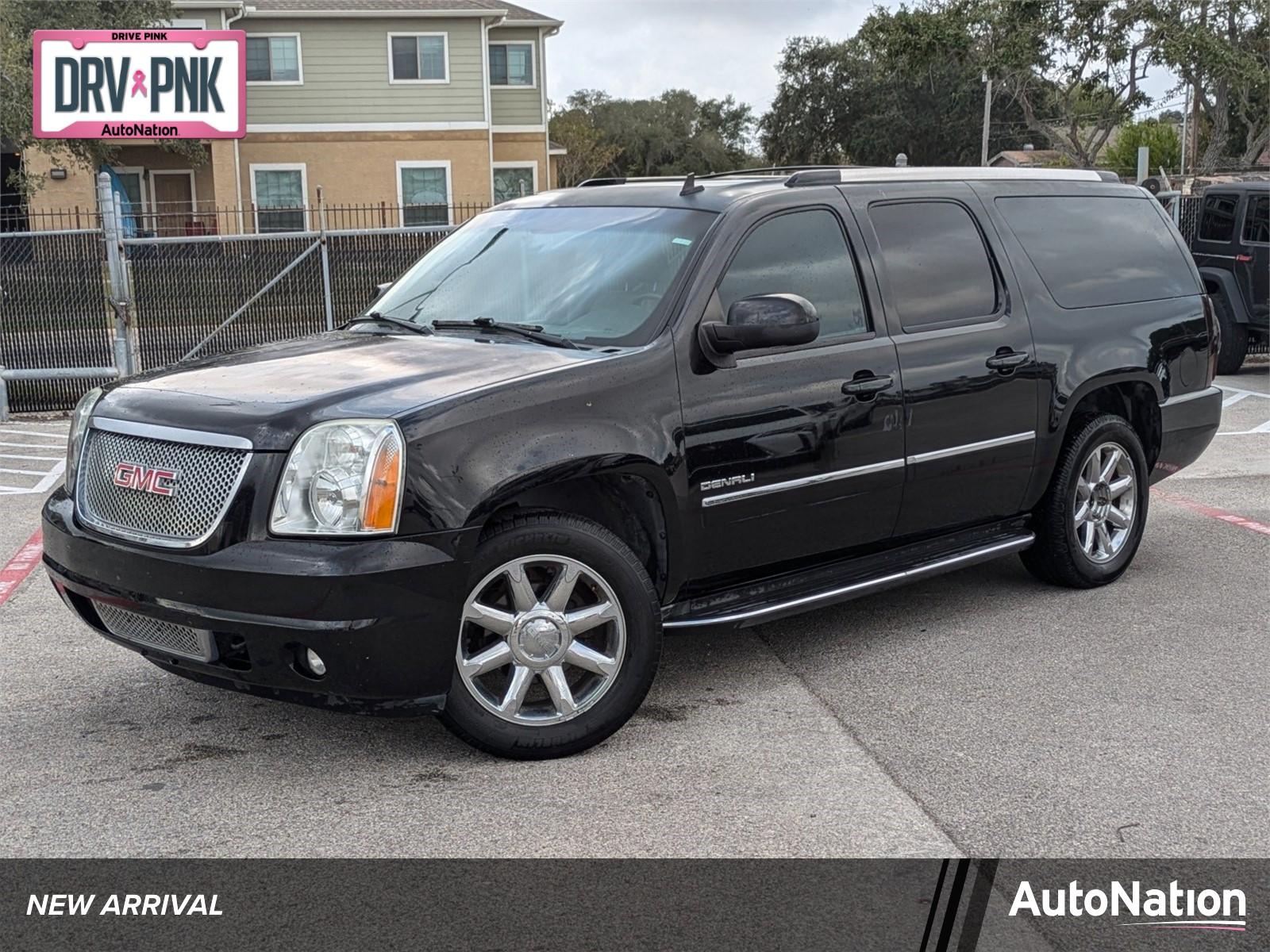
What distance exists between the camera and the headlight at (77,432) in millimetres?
4902

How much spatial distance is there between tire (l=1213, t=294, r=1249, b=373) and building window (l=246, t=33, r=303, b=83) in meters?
22.4

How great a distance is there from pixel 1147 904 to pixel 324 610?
231 cm

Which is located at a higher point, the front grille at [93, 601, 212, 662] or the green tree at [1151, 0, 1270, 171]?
the green tree at [1151, 0, 1270, 171]

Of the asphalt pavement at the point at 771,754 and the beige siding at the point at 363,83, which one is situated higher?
the beige siding at the point at 363,83

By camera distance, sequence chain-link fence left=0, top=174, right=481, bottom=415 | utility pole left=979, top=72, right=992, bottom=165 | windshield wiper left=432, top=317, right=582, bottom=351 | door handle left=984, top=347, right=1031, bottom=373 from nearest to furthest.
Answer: windshield wiper left=432, top=317, right=582, bottom=351 → door handle left=984, top=347, right=1031, bottom=373 → chain-link fence left=0, top=174, right=481, bottom=415 → utility pole left=979, top=72, right=992, bottom=165

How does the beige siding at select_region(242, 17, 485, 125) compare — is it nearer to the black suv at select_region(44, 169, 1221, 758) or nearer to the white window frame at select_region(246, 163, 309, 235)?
the white window frame at select_region(246, 163, 309, 235)

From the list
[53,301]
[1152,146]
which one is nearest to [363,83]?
[53,301]

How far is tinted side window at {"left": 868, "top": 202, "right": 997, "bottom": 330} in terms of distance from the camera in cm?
569

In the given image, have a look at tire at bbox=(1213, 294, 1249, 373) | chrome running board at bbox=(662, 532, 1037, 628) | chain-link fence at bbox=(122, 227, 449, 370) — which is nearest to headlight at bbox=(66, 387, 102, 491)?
chrome running board at bbox=(662, 532, 1037, 628)

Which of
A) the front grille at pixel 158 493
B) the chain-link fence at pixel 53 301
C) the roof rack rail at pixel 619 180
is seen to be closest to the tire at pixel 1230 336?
the roof rack rail at pixel 619 180

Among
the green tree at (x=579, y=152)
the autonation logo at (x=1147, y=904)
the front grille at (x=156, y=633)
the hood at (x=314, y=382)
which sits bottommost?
the autonation logo at (x=1147, y=904)

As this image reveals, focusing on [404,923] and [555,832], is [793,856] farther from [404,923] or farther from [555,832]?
[404,923]

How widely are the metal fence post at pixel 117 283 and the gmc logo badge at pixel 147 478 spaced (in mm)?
9285

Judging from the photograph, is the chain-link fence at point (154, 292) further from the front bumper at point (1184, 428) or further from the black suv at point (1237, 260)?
the black suv at point (1237, 260)
